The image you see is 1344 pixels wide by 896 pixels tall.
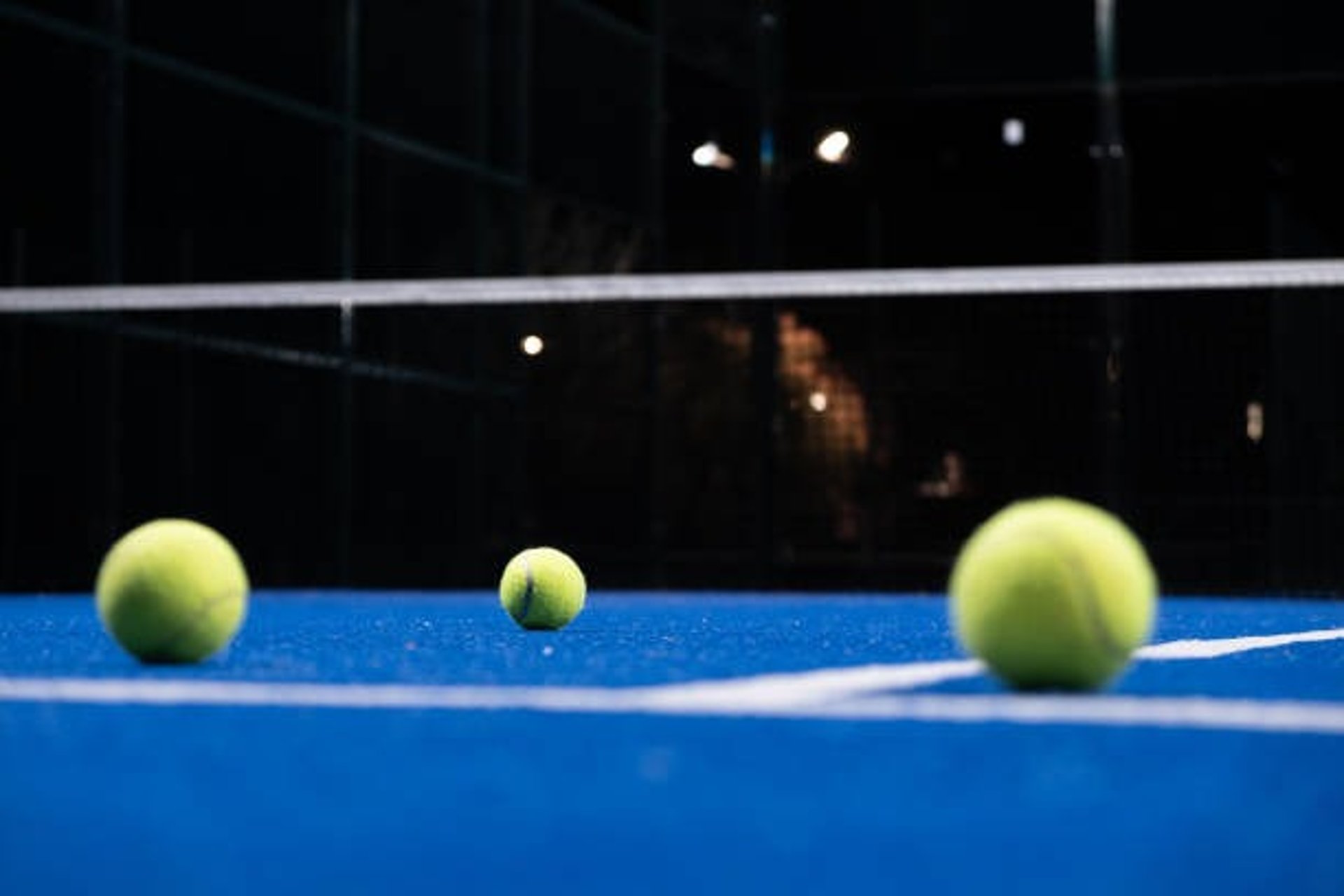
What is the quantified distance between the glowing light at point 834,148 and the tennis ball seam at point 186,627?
49.3 ft

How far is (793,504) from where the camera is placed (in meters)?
18.2

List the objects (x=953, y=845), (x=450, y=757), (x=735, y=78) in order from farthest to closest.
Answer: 1. (x=735, y=78)
2. (x=450, y=757)
3. (x=953, y=845)

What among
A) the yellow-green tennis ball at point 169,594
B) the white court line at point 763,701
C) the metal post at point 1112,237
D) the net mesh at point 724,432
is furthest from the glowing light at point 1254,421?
the yellow-green tennis ball at point 169,594

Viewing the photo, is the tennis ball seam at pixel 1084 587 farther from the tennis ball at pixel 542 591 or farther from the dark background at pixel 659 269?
the dark background at pixel 659 269

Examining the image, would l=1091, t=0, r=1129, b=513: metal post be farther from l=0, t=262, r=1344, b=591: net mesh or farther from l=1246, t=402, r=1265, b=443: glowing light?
l=1246, t=402, r=1265, b=443: glowing light

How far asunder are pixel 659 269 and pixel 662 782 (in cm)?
1635

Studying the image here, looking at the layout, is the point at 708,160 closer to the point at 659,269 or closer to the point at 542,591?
the point at 659,269

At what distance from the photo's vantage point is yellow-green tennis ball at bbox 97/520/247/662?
5.38 m

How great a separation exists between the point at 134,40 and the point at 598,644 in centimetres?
848

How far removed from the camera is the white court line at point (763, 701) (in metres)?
3.92

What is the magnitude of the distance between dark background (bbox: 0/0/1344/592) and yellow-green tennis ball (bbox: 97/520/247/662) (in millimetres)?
8060

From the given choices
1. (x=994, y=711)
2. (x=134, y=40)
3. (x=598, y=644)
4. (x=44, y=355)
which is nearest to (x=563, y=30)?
(x=134, y=40)

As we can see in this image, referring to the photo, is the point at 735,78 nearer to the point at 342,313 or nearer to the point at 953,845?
the point at 342,313

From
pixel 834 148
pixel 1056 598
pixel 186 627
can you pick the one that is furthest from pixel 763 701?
pixel 834 148
